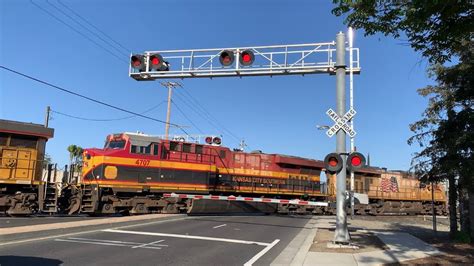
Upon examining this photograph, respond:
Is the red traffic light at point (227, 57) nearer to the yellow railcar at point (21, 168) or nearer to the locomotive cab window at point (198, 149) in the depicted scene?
the yellow railcar at point (21, 168)

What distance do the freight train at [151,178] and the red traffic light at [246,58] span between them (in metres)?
7.41

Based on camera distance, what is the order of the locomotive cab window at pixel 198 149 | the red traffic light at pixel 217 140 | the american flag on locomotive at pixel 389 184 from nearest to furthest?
1. the locomotive cab window at pixel 198 149
2. the red traffic light at pixel 217 140
3. the american flag on locomotive at pixel 389 184

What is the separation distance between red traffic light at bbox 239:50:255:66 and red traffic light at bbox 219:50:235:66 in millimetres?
332

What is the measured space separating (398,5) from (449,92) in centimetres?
893

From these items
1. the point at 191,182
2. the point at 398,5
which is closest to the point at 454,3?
the point at 398,5

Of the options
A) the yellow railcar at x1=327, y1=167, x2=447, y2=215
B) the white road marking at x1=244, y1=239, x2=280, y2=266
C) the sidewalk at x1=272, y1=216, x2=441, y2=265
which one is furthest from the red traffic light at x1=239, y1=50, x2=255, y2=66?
the yellow railcar at x1=327, y1=167, x2=447, y2=215

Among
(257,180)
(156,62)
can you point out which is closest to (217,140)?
(257,180)

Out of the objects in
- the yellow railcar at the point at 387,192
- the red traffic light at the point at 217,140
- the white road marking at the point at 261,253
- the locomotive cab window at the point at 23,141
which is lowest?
the white road marking at the point at 261,253

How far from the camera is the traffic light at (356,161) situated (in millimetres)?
12579

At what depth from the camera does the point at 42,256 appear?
972 centimetres

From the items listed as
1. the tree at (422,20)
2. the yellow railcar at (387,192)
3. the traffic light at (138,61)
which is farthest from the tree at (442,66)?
the yellow railcar at (387,192)

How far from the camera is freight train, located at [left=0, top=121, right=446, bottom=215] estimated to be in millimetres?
19141

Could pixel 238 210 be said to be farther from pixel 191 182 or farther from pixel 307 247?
pixel 307 247

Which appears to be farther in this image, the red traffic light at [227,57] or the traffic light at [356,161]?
the red traffic light at [227,57]
